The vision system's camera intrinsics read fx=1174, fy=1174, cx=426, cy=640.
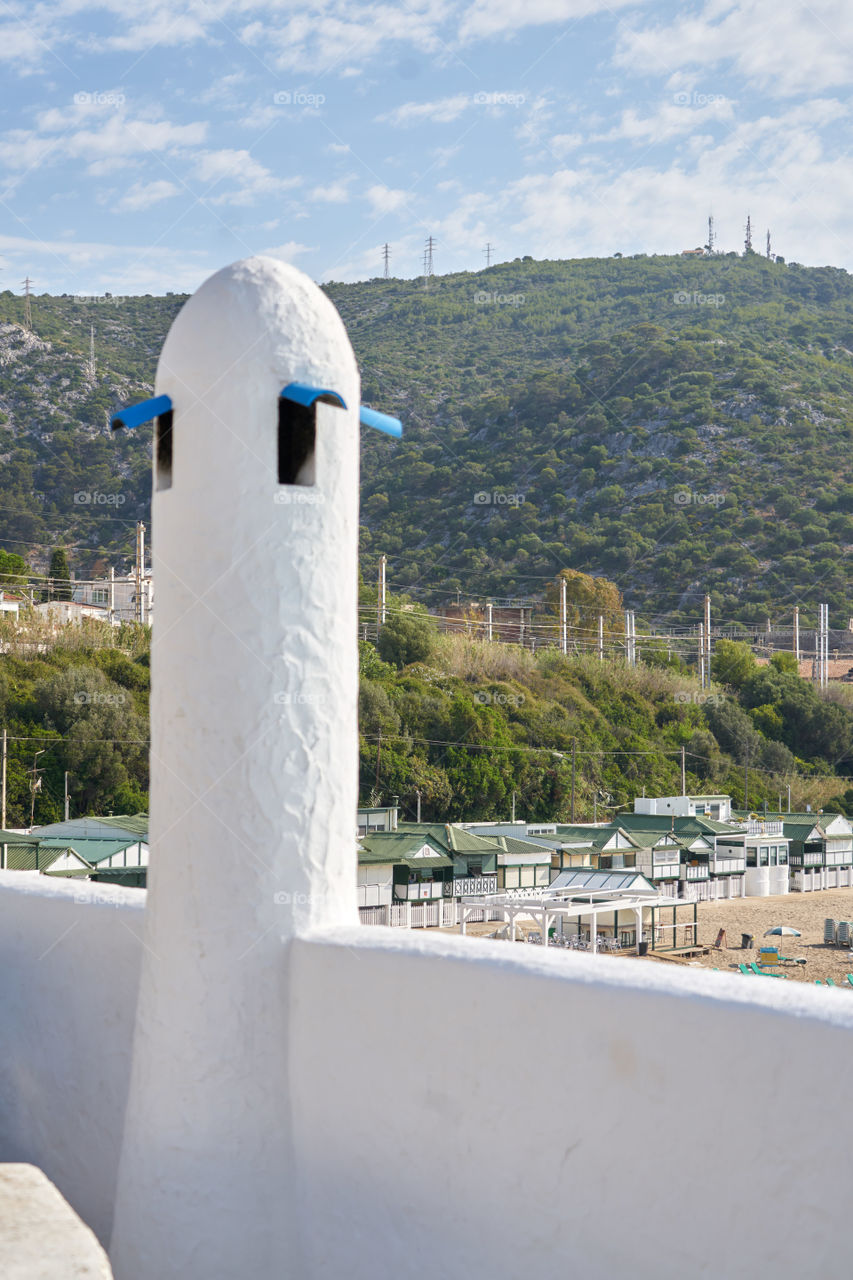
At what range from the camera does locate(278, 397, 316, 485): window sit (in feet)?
15.5

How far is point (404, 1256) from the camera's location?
4211 mm

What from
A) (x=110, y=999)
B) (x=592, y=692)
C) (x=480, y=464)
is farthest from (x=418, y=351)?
(x=110, y=999)

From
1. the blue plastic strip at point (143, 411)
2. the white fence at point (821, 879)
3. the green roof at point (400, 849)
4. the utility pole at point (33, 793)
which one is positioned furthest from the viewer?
the white fence at point (821, 879)

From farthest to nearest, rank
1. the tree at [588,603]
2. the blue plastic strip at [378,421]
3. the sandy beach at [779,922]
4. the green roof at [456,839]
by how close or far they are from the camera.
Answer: the tree at [588,603] < the green roof at [456,839] < the sandy beach at [779,922] < the blue plastic strip at [378,421]

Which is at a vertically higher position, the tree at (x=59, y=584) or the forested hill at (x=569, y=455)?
the forested hill at (x=569, y=455)

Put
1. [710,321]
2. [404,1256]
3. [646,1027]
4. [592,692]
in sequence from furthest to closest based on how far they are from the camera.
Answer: [710,321] → [592,692] → [404,1256] → [646,1027]

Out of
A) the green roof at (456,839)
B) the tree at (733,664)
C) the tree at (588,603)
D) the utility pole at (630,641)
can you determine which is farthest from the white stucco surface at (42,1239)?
the tree at (588,603)

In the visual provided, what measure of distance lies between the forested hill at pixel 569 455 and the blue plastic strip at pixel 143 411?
53.6 m

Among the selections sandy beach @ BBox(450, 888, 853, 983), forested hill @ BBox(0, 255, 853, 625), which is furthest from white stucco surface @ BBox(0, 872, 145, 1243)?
forested hill @ BBox(0, 255, 853, 625)

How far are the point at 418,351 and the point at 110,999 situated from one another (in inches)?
3403

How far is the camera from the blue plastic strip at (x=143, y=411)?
15.8 ft

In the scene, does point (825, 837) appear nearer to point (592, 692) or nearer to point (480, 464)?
point (592, 692)

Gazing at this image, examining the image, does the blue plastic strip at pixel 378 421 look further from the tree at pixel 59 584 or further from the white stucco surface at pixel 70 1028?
the tree at pixel 59 584

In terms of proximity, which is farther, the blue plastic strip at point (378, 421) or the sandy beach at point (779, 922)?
the sandy beach at point (779, 922)
